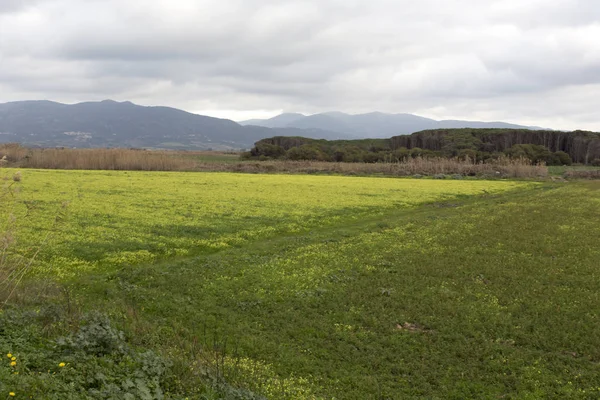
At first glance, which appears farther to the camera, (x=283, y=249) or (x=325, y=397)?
(x=283, y=249)

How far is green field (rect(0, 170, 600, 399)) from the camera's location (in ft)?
23.6

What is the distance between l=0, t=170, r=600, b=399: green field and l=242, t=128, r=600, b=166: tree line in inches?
2669

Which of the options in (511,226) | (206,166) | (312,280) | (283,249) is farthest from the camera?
(206,166)

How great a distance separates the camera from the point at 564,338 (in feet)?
29.5

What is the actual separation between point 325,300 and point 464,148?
10554 cm

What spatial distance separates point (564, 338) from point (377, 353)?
424cm

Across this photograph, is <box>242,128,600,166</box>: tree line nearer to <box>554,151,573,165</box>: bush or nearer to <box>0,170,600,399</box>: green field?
<box>554,151,573,165</box>: bush

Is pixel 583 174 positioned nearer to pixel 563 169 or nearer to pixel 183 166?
pixel 563 169

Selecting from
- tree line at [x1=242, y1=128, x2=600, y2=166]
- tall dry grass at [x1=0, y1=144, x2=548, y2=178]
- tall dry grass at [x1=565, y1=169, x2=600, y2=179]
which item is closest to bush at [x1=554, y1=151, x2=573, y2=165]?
tree line at [x1=242, y1=128, x2=600, y2=166]

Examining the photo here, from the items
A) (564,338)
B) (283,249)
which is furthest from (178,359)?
(283,249)

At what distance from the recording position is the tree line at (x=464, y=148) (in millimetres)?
92938

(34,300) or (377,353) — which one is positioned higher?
(34,300)

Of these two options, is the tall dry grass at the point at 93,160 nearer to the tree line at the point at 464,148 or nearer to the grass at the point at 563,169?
the tree line at the point at 464,148

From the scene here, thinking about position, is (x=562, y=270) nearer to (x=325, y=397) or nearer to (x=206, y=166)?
(x=325, y=397)
